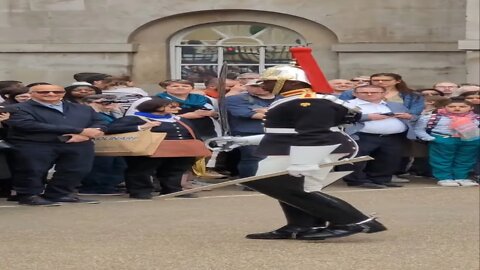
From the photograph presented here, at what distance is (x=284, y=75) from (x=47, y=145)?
10.3 ft

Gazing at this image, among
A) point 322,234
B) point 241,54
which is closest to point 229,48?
point 241,54

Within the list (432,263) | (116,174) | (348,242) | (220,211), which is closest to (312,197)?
(348,242)

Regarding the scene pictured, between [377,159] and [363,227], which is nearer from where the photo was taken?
[363,227]

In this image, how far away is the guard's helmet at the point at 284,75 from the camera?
307 inches

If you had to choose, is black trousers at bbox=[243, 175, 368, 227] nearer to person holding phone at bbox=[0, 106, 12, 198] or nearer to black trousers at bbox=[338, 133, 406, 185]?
person holding phone at bbox=[0, 106, 12, 198]

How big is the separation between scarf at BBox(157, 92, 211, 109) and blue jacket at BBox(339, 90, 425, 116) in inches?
61.4

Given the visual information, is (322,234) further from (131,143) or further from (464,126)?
(464,126)

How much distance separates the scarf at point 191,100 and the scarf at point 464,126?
9.03 feet

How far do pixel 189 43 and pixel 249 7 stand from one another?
3.91 ft

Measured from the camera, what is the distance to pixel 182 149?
34.7 ft

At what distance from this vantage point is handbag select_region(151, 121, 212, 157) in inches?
413

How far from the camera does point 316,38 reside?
1627cm

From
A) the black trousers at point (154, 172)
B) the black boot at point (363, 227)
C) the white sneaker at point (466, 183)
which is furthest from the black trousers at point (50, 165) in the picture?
the white sneaker at point (466, 183)

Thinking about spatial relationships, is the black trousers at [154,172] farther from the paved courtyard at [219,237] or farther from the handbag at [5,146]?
the handbag at [5,146]
